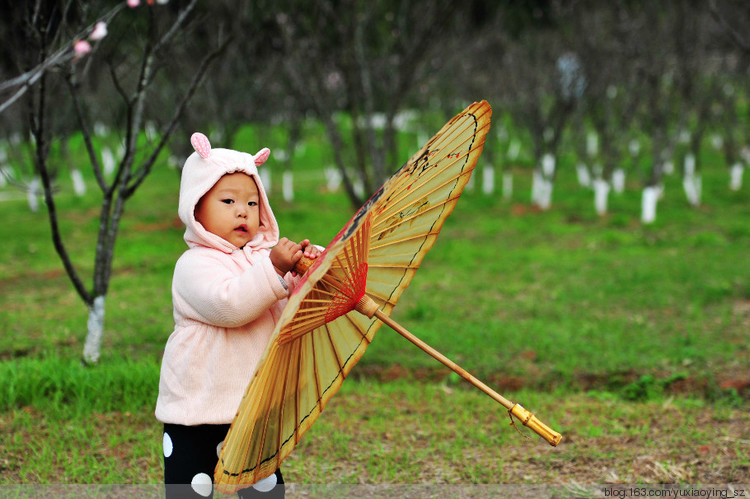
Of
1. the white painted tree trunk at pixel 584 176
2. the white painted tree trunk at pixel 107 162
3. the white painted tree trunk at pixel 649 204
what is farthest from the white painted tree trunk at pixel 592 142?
the white painted tree trunk at pixel 107 162

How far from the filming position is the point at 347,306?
81.0 inches

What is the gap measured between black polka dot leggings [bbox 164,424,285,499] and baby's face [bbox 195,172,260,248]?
0.58 metres

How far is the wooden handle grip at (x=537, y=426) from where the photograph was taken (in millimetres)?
1991

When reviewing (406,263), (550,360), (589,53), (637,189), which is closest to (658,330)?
(550,360)

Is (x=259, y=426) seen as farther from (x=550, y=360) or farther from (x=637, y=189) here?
(x=637, y=189)

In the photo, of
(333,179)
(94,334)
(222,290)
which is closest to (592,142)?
(333,179)

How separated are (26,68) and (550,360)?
4.01 metres

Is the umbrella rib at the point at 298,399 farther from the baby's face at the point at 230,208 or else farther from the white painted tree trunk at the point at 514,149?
the white painted tree trunk at the point at 514,149

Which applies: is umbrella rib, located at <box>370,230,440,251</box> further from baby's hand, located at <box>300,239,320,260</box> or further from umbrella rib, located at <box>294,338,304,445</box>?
umbrella rib, located at <box>294,338,304,445</box>

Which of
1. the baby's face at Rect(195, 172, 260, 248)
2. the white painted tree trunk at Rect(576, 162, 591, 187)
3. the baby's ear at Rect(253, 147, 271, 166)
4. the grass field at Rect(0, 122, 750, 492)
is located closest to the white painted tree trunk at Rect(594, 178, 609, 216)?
the grass field at Rect(0, 122, 750, 492)

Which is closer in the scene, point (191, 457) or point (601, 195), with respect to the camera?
point (191, 457)

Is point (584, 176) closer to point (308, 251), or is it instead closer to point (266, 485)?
point (266, 485)

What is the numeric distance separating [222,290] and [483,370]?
3521mm

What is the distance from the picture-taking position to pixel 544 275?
28.0 feet
